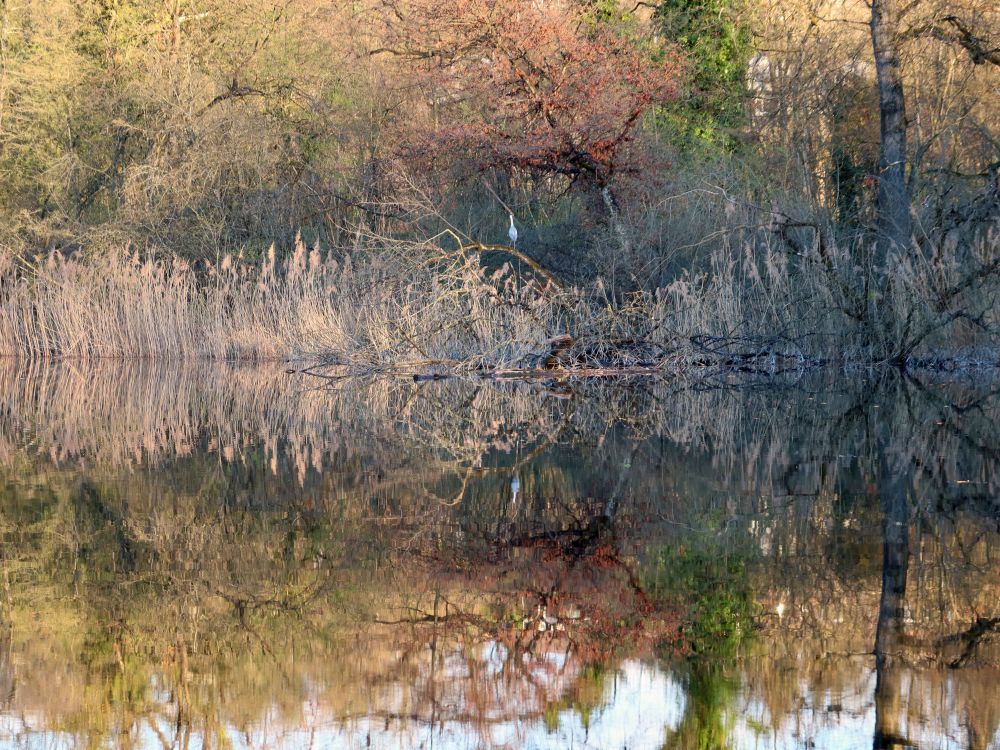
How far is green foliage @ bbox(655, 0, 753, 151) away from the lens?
19.7m

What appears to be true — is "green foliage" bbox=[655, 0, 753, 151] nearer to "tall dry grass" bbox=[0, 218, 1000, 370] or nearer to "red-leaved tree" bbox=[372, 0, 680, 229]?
"red-leaved tree" bbox=[372, 0, 680, 229]

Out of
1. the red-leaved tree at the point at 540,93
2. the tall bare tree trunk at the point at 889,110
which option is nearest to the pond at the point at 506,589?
the tall bare tree trunk at the point at 889,110

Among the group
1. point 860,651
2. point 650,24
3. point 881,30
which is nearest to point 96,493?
point 860,651

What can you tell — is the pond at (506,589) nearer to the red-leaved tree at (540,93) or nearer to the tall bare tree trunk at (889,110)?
the tall bare tree trunk at (889,110)

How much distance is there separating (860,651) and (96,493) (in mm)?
3565

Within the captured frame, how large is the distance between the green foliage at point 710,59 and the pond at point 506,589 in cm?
1317

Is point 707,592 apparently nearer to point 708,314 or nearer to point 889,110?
point 708,314

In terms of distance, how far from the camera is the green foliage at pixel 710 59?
64.7 ft

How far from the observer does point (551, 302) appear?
12.2 meters

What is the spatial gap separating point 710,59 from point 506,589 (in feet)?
57.7

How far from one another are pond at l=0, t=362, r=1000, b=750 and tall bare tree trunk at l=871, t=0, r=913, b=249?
24.5 feet

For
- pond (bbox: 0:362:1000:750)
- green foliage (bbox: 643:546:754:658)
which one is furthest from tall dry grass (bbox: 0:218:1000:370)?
green foliage (bbox: 643:546:754:658)

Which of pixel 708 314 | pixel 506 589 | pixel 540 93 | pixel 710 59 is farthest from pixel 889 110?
pixel 506 589

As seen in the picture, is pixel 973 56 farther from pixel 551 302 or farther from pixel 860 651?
pixel 860 651
